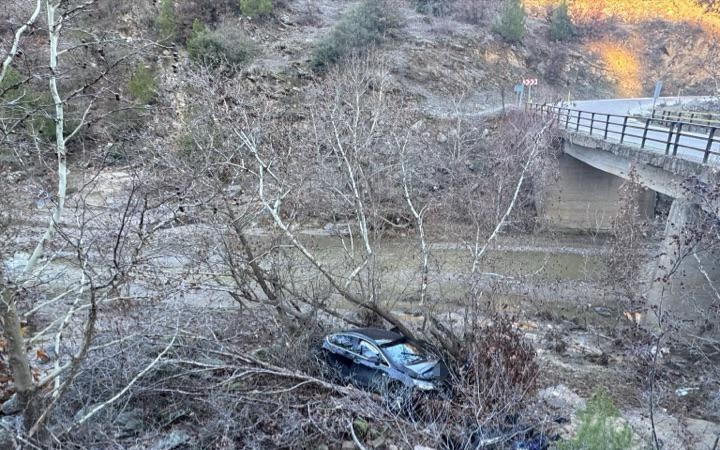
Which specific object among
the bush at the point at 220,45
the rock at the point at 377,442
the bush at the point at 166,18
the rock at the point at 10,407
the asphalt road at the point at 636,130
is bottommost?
the rock at the point at 377,442

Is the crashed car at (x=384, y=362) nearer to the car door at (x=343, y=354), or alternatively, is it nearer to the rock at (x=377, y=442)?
the car door at (x=343, y=354)

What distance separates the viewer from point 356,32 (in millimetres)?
31516

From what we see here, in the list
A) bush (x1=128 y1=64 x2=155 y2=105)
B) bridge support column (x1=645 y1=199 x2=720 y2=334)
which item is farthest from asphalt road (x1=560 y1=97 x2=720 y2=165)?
bush (x1=128 y1=64 x2=155 y2=105)

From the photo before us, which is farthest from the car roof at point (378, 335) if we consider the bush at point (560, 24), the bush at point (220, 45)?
the bush at point (560, 24)

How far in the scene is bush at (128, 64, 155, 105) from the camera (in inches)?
945

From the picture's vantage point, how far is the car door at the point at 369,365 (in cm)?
887

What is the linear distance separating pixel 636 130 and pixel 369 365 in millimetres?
18738

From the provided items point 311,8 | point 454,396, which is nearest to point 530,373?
point 454,396

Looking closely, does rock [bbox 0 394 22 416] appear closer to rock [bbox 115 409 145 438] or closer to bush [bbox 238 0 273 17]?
rock [bbox 115 409 145 438]

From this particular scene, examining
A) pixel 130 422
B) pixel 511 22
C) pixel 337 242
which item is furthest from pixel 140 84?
pixel 511 22

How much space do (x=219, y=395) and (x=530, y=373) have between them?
17.4ft

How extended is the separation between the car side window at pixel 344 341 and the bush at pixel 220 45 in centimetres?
2214

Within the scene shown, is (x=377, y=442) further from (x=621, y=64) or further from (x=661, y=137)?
(x=621, y=64)

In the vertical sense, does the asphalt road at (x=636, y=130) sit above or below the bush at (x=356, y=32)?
below
